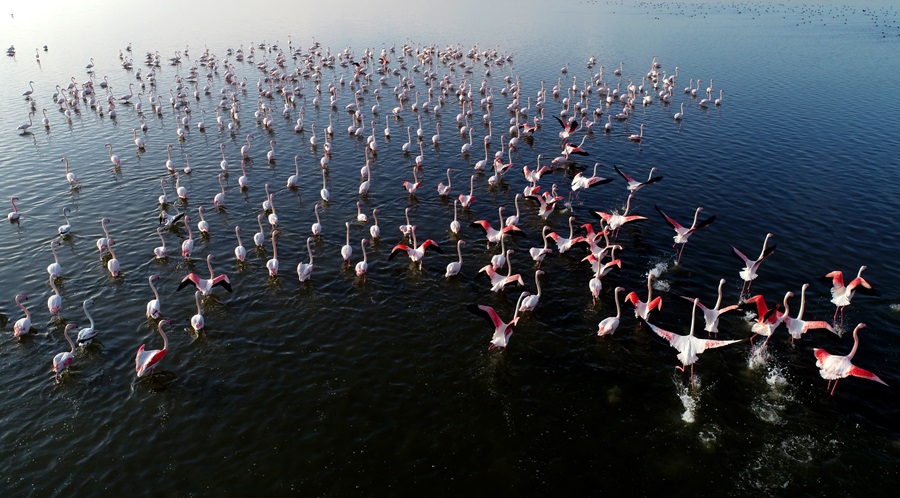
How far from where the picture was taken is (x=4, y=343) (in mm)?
18719

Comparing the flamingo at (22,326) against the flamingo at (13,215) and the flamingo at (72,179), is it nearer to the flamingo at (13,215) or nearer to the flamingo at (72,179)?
the flamingo at (13,215)

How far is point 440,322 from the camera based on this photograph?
20.0m

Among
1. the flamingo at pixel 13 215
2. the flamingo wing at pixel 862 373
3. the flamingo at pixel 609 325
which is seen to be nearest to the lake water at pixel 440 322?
the flamingo at pixel 609 325

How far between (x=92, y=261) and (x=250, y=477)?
15901 mm

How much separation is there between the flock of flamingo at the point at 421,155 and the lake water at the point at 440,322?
0.51 metres

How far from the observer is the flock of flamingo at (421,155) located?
19.3m

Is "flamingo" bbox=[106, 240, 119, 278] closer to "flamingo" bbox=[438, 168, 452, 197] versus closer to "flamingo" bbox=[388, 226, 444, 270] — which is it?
"flamingo" bbox=[388, 226, 444, 270]

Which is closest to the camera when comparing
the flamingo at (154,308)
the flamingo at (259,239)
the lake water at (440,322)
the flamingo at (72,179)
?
the lake water at (440,322)

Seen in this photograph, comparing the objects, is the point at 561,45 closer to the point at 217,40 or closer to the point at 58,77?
the point at 217,40

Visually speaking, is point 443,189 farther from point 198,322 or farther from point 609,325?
point 198,322

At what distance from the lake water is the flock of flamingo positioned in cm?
51

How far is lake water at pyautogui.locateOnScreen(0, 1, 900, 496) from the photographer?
14250 mm

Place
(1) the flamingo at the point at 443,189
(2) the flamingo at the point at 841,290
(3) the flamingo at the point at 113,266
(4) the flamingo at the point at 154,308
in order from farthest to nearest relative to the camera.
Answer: (1) the flamingo at the point at 443,189, (3) the flamingo at the point at 113,266, (4) the flamingo at the point at 154,308, (2) the flamingo at the point at 841,290

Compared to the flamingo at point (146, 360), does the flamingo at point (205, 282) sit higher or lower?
higher
